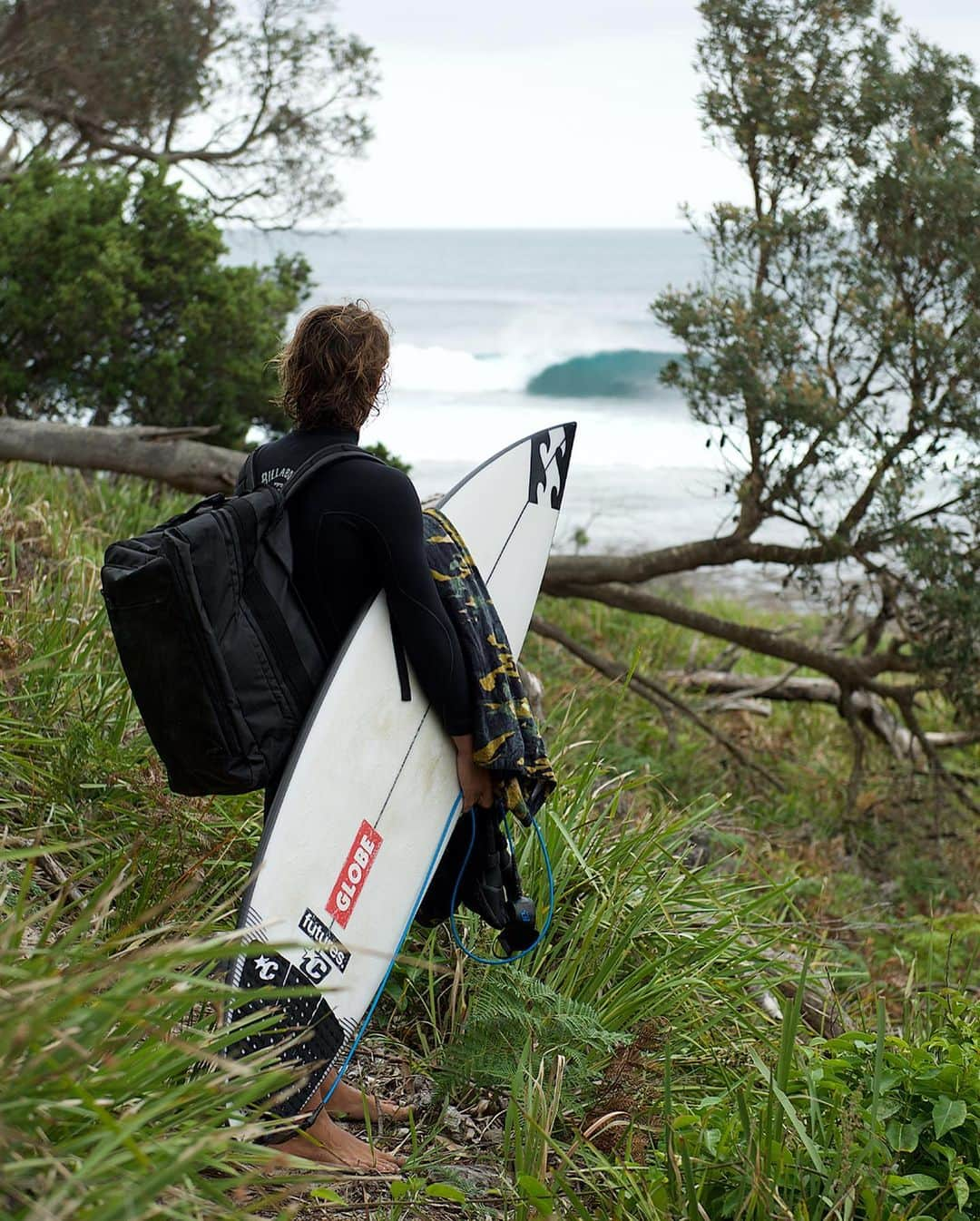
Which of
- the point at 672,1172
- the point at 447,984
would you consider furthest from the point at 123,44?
the point at 672,1172

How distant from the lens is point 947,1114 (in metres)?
2.24

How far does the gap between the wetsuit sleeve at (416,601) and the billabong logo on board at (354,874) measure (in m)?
0.30

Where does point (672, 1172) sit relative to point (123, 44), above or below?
below

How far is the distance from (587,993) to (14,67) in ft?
33.4

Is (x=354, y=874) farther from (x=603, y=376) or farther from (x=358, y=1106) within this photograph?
(x=603, y=376)

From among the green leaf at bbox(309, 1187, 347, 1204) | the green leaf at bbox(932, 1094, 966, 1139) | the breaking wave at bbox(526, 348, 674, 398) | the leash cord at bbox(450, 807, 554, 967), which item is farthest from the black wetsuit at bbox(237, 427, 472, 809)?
the breaking wave at bbox(526, 348, 674, 398)

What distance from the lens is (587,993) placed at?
3.22 meters

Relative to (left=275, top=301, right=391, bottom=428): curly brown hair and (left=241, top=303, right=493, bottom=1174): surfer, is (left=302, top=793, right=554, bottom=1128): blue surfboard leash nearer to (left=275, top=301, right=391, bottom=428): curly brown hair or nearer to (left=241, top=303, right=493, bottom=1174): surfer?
(left=241, top=303, right=493, bottom=1174): surfer

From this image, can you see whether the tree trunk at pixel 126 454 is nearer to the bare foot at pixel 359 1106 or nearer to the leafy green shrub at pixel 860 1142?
the bare foot at pixel 359 1106

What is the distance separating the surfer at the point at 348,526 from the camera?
2.50 m

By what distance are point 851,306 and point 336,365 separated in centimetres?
407

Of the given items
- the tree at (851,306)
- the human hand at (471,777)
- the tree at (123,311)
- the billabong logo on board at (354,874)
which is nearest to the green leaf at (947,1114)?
the human hand at (471,777)

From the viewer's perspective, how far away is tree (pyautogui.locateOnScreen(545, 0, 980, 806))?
5820 millimetres

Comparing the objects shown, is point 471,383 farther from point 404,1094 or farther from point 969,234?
point 404,1094
